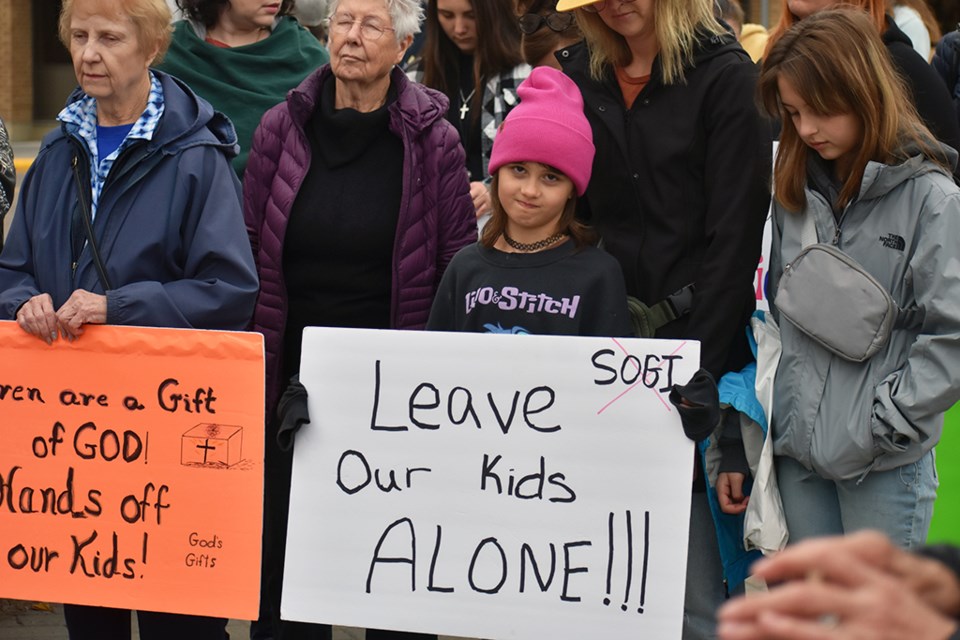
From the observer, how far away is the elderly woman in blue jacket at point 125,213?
3484mm

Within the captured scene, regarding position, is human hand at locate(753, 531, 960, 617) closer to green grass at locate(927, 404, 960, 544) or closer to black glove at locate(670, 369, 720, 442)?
black glove at locate(670, 369, 720, 442)

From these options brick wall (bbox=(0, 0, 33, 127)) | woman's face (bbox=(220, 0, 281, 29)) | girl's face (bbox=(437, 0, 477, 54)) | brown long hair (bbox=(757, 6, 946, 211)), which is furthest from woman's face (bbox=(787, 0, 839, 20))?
brick wall (bbox=(0, 0, 33, 127))

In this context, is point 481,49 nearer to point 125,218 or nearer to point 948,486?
point 125,218

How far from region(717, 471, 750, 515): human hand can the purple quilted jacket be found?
0.95 metres

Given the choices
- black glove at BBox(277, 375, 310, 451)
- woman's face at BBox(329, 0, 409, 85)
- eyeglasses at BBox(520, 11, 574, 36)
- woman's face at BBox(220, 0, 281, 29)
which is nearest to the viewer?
black glove at BBox(277, 375, 310, 451)

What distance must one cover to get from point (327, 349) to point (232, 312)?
32cm

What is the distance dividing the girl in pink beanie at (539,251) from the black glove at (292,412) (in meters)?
0.43

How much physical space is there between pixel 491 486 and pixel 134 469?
36.1 inches

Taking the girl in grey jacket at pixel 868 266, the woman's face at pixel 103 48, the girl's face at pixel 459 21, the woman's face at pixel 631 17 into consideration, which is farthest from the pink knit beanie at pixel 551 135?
the girl's face at pixel 459 21

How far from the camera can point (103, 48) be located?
3516mm

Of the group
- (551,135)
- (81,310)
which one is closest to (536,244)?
(551,135)

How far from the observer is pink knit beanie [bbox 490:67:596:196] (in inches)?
139

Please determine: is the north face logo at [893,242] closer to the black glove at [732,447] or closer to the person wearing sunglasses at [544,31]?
the black glove at [732,447]

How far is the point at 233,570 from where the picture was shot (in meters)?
3.45
